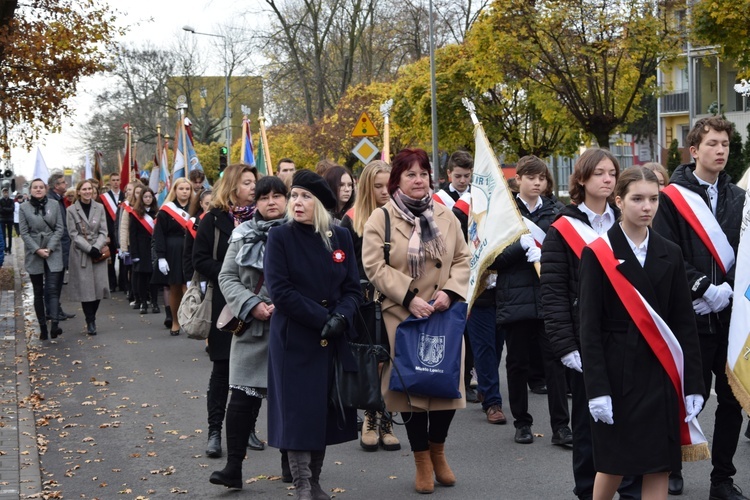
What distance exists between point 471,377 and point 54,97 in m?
14.5

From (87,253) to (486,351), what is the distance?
7223 mm

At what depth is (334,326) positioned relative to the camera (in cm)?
588

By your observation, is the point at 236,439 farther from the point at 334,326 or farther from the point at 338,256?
the point at 338,256

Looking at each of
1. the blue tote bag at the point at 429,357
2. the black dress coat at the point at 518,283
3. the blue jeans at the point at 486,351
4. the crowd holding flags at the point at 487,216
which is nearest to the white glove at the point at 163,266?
the blue jeans at the point at 486,351

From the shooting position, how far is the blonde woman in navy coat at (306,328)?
5.90 m

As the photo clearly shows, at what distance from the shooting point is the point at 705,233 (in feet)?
19.4

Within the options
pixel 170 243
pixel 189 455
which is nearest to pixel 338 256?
pixel 189 455

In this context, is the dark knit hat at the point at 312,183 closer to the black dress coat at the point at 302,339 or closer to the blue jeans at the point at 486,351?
the black dress coat at the point at 302,339

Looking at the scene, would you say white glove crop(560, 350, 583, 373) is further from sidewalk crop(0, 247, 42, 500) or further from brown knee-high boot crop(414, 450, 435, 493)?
sidewalk crop(0, 247, 42, 500)

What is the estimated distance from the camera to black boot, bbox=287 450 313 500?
595cm

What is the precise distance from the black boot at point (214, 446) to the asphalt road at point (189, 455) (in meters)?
0.06

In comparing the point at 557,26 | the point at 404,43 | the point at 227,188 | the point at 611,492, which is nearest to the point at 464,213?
the point at 227,188

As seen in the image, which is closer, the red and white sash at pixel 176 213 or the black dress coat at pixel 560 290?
the black dress coat at pixel 560 290

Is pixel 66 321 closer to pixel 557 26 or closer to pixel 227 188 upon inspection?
pixel 227 188
